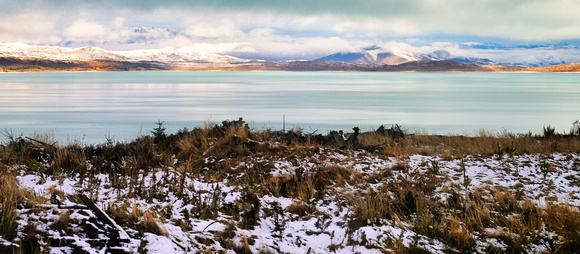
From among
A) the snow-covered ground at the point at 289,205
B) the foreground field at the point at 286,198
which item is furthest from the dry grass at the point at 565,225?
the snow-covered ground at the point at 289,205

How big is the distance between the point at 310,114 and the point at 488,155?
23.5 metres

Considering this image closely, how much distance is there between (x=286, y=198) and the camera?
7160 mm

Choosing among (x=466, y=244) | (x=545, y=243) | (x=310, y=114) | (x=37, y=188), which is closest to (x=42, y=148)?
(x=37, y=188)

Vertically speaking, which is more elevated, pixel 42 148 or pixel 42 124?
pixel 42 148

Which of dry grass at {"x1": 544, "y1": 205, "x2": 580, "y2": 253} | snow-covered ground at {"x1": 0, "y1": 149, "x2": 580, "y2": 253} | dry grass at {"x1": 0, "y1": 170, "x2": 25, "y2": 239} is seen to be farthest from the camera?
dry grass at {"x1": 544, "y1": 205, "x2": 580, "y2": 253}

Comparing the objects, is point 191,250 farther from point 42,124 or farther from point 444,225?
point 42,124

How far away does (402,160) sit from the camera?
380 inches

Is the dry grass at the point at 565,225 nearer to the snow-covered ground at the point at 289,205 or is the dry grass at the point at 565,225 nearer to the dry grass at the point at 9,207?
the snow-covered ground at the point at 289,205

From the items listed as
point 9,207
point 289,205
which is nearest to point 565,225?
point 289,205

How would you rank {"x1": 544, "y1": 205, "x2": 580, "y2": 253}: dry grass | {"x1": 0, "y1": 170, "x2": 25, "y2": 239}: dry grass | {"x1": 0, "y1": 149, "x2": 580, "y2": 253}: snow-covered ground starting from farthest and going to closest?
{"x1": 544, "y1": 205, "x2": 580, "y2": 253}: dry grass, {"x1": 0, "y1": 149, "x2": 580, "y2": 253}: snow-covered ground, {"x1": 0, "y1": 170, "x2": 25, "y2": 239}: dry grass

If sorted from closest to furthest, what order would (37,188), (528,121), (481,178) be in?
(37,188) < (481,178) < (528,121)

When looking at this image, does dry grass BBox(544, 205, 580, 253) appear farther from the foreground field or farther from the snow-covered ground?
the snow-covered ground

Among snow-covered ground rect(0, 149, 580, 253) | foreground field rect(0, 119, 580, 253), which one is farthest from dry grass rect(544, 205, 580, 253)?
snow-covered ground rect(0, 149, 580, 253)

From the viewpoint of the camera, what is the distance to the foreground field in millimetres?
5137
